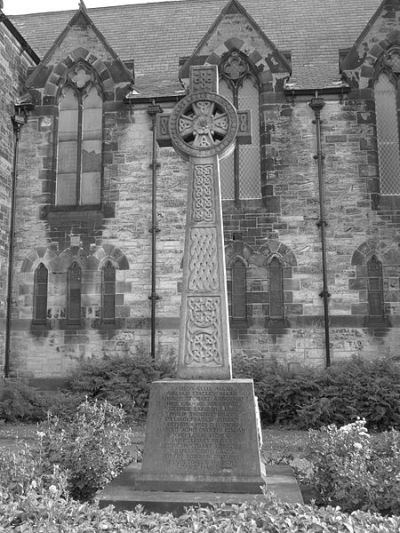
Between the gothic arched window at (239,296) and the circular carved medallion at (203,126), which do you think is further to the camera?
the gothic arched window at (239,296)

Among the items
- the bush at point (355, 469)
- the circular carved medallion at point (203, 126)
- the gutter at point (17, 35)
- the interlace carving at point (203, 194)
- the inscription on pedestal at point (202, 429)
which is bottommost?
the bush at point (355, 469)

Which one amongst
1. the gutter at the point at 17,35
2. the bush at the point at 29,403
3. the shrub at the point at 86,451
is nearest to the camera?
the shrub at the point at 86,451

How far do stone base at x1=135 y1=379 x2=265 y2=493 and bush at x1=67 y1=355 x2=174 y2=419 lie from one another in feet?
27.1

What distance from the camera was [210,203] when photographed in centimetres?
653

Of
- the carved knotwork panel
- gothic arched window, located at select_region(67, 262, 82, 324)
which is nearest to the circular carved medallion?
the carved knotwork panel

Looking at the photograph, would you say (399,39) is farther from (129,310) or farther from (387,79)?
(129,310)

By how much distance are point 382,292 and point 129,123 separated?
27.4 feet

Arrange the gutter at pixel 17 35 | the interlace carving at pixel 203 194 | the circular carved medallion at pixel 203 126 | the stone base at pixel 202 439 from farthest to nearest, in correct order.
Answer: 1. the gutter at pixel 17 35
2. the circular carved medallion at pixel 203 126
3. the interlace carving at pixel 203 194
4. the stone base at pixel 202 439

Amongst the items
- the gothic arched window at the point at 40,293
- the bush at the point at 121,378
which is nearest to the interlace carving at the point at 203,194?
the bush at the point at 121,378

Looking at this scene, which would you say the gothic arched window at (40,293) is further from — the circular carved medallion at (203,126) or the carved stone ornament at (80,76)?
the circular carved medallion at (203,126)

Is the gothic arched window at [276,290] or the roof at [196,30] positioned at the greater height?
the roof at [196,30]

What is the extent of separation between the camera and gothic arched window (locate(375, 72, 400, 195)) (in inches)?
626

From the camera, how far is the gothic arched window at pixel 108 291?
51.4 ft

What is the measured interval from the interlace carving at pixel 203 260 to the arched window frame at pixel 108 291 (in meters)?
9.63
